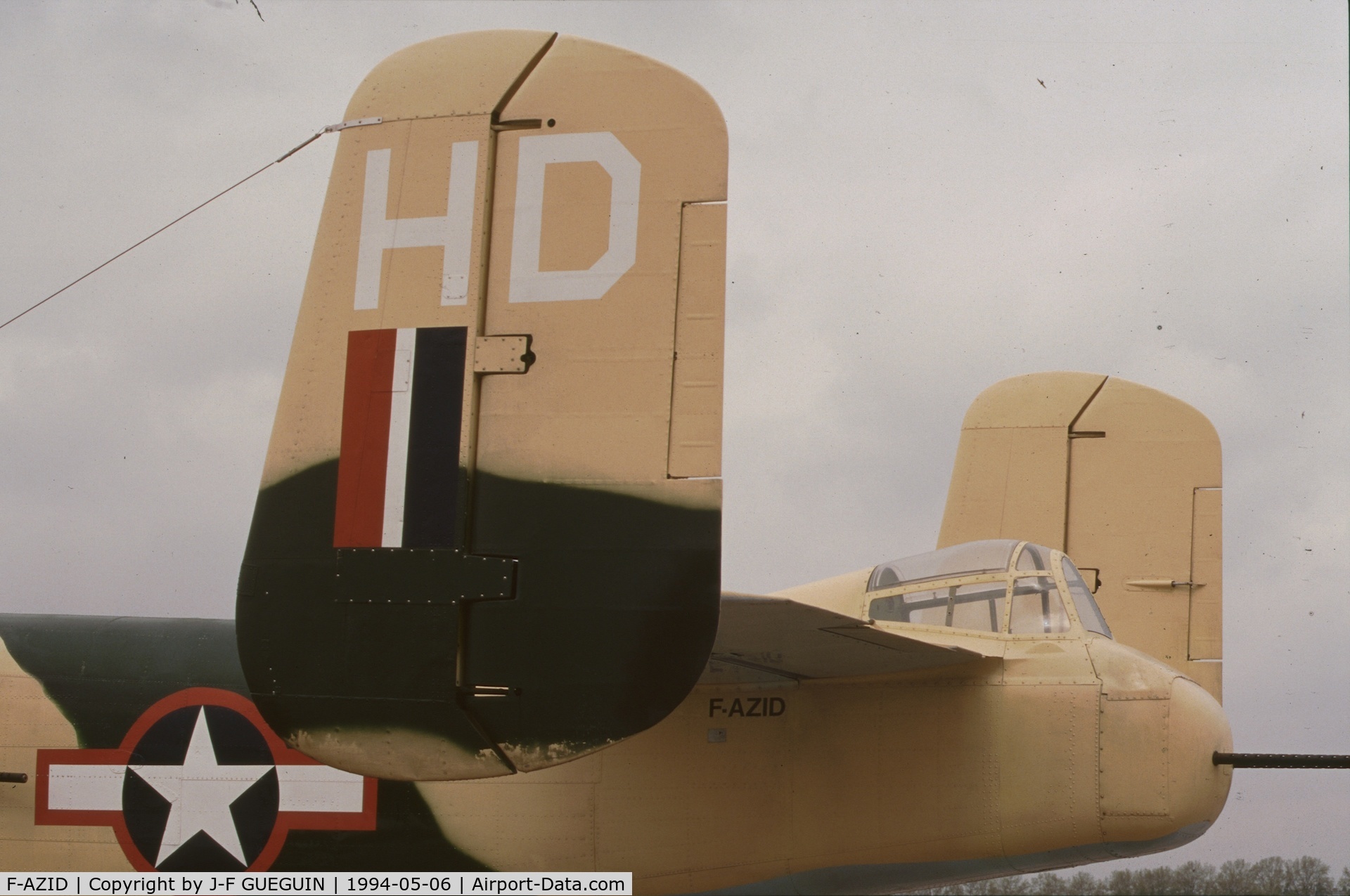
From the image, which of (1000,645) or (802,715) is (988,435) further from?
(802,715)

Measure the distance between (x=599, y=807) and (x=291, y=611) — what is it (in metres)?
2.22

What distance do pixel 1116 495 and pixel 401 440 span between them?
7.69m

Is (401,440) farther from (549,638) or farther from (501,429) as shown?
(549,638)

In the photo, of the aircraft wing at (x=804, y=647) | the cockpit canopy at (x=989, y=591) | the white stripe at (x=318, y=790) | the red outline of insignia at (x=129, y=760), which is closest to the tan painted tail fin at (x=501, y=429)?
the aircraft wing at (x=804, y=647)

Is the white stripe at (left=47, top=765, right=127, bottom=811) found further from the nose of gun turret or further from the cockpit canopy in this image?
the nose of gun turret

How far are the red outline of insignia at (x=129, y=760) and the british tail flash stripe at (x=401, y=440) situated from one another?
257cm

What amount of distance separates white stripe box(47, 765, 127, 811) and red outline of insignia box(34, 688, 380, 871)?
21 mm

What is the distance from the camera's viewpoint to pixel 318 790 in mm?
6590

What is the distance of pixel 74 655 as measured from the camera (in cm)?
717

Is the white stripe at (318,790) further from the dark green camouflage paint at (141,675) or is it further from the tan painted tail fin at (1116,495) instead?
the tan painted tail fin at (1116,495)

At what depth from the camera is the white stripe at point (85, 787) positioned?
6863mm

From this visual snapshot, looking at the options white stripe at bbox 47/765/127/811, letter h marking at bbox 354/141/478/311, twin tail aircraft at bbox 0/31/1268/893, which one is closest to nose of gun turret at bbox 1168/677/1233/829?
twin tail aircraft at bbox 0/31/1268/893

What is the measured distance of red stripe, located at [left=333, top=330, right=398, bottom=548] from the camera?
181 inches

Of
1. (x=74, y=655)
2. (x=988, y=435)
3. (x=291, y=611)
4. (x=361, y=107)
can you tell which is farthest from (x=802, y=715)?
(x=988, y=435)
